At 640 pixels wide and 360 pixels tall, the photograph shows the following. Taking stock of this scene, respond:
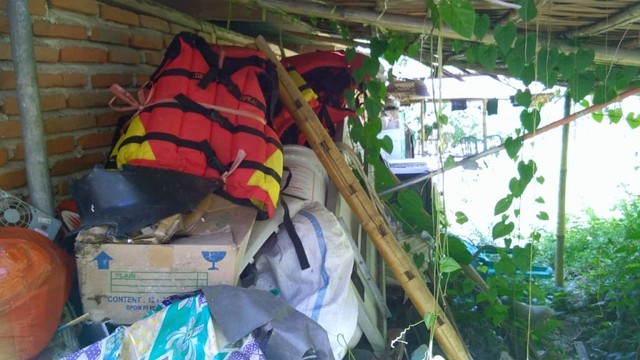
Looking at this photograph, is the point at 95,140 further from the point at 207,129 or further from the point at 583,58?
the point at 583,58

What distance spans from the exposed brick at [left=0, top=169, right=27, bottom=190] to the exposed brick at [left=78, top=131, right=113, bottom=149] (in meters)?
0.31

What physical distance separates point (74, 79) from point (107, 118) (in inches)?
10.1

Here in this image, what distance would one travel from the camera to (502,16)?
2.15 meters

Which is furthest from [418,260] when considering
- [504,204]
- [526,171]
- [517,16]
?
[517,16]

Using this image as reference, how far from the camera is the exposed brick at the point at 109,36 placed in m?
2.04

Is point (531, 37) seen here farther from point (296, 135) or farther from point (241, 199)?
point (241, 199)

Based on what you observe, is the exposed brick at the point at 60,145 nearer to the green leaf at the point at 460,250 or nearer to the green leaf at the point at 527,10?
the green leaf at the point at 527,10

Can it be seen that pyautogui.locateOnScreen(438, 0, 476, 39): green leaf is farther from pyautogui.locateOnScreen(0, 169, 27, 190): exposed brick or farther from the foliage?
the foliage

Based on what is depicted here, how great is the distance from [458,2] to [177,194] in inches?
38.0

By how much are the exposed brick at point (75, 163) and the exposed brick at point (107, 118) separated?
4.7 inches

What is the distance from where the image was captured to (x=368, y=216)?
206cm

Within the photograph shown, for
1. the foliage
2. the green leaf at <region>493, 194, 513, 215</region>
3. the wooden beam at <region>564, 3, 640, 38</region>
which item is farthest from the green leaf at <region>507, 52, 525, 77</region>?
the foliage

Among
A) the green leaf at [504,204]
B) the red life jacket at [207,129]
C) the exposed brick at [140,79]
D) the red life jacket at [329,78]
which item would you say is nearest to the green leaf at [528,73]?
the green leaf at [504,204]

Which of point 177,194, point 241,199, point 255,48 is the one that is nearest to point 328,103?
point 255,48
